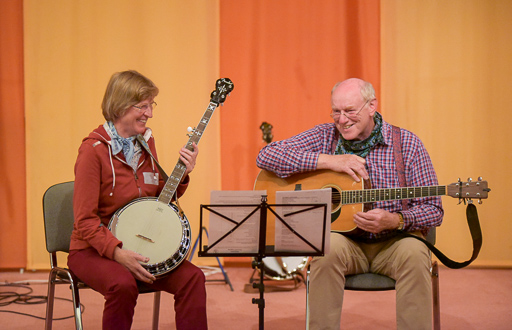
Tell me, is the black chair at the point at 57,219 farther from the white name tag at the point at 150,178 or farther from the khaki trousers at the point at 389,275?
the khaki trousers at the point at 389,275

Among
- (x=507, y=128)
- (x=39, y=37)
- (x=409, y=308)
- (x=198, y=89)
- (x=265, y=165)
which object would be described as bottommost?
(x=409, y=308)

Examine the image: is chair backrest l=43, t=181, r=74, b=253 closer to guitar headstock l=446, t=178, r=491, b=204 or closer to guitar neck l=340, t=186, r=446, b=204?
guitar neck l=340, t=186, r=446, b=204

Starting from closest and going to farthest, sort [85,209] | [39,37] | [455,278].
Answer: [85,209]
[455,278]
[39,37]

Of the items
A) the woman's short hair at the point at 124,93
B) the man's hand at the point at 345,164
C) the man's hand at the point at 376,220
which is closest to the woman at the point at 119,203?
the woman's short hair at the point at 124,93

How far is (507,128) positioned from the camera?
536 cm

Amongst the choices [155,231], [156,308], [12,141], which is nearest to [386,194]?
[155,231]

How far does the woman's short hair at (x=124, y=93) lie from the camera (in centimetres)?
279

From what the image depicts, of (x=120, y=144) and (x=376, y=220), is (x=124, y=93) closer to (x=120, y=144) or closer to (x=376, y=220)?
(x=120, y=144)

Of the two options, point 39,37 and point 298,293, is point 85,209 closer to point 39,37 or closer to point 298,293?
point 298,293

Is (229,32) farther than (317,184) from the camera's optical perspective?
Yes

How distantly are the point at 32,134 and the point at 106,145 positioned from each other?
2.99 m

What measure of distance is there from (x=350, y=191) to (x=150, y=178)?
1.08 meters

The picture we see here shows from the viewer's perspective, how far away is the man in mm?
2678

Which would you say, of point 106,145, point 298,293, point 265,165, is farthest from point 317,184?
point 298,293
